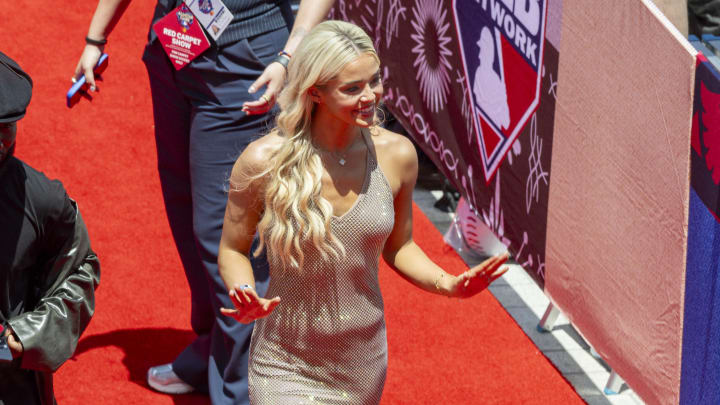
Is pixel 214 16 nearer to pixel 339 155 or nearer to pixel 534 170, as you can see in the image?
pixel 339 155

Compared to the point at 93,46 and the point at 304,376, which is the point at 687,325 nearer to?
the point at 304,376

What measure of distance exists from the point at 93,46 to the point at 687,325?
2.37 metres

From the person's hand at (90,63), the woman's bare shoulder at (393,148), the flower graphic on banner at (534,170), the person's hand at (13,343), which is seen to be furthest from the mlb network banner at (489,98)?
the person's hand at (13,343)

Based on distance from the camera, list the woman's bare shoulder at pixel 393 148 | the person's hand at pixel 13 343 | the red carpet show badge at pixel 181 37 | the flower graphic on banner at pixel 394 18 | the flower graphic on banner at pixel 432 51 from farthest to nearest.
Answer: the flower graphic on banner at pixel 394 18 → the flower graphic on banner at pixel 432 51 → the red carpet show badge at pixel 181 37 → the woman's bare shoulder at pixel 393 148 → the person's hand at pixel 13 343

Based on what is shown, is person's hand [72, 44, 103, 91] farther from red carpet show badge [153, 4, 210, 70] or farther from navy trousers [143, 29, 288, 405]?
red carpet show badge [153, 4, 210, 70]

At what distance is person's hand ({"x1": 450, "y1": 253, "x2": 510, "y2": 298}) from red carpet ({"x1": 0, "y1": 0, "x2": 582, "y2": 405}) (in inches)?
64.2

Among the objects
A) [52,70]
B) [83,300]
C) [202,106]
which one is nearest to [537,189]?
[202,106]

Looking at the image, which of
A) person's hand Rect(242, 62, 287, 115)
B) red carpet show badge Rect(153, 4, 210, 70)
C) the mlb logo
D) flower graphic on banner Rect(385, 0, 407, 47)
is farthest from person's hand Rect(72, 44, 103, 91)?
flower graphic on banner Rect(385, 0, 407, 47)

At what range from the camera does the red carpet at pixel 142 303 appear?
4.59 m

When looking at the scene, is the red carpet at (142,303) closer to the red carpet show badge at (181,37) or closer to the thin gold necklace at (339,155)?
the red carpet show badge at (181,37)

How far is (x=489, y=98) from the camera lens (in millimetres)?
4996

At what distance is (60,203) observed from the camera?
9.35 feet

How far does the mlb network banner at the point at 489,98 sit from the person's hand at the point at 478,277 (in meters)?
1.65

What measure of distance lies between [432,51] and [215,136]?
6.38 ft
